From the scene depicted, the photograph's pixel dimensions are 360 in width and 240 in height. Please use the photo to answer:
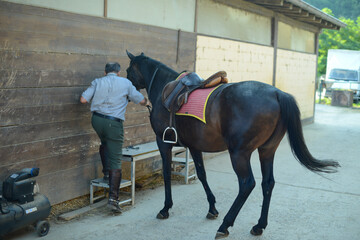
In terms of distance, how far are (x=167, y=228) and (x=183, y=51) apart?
357 centimetres

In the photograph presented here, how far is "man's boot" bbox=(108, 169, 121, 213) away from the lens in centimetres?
477

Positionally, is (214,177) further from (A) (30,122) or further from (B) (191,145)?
(A) (30,122)

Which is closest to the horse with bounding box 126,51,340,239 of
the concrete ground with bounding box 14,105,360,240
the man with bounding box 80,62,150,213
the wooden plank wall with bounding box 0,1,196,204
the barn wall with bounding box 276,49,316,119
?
the concrete ground with bounding box 14,105,360,240

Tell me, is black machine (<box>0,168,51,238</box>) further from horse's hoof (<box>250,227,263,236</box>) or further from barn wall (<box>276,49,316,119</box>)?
barn wall (<box>276,49,316,119</box>)

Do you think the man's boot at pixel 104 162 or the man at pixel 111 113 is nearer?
→ the man at pixel 111 113

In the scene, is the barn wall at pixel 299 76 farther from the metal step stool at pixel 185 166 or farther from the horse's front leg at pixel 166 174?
the horse's front leg at pixel 166 174

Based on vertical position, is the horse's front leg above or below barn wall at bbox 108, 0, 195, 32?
below

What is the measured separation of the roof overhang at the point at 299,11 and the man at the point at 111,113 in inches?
226

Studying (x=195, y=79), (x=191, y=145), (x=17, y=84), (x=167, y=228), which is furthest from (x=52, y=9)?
(x=167, y=228)

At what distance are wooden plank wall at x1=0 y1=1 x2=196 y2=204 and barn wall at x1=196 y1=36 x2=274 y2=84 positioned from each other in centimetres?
211

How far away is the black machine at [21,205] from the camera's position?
3697 mm

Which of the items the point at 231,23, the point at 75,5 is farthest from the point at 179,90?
the point at 231,23

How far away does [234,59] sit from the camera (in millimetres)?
8969

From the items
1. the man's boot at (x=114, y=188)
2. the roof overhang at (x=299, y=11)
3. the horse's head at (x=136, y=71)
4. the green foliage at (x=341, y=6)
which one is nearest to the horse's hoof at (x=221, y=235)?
the man's boot at (x=114, y=188)
